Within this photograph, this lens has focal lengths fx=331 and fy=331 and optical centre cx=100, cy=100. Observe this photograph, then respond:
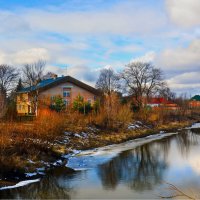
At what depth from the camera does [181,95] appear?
72062mm

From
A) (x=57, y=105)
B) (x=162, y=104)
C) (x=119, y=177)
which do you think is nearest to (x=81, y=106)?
(x=57, y=105)

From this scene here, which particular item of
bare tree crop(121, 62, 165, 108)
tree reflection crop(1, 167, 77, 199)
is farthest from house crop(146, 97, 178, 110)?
tree reflection crop(1, 167, 77, 199)

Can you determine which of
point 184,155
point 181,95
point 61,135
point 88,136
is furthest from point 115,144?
point 181,95

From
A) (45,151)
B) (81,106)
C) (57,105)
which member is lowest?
(45,151)

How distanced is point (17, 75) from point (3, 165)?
4826 cm

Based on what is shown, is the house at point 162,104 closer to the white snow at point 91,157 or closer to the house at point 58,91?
the house at point 58,91

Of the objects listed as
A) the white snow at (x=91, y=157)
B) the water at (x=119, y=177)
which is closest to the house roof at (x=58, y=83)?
the white snow at (x=91, y=157)

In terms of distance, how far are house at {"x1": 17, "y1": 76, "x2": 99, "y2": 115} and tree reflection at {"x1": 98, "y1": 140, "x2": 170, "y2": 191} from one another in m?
20.1

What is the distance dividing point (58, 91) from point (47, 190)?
30507 millimetres

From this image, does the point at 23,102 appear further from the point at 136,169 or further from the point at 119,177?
the point at 119,177

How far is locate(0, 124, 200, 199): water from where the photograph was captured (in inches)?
469

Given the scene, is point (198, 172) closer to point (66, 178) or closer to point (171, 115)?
point (66, 178)

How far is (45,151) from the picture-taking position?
17.8 meters

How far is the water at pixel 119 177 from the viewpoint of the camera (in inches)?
469
